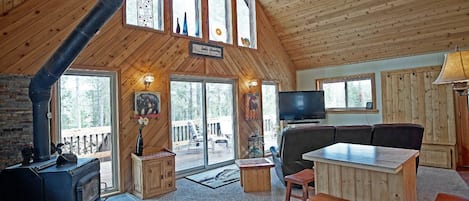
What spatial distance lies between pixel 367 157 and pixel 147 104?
3.64 m

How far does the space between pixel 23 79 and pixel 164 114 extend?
7.11ft

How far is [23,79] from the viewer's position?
3.63m

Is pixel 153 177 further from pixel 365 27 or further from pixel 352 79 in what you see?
pixel 352 79

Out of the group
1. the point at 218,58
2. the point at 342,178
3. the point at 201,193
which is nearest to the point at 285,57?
the point at 218,58

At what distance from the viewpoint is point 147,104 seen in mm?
4805

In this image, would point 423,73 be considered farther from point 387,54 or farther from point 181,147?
point 181,147

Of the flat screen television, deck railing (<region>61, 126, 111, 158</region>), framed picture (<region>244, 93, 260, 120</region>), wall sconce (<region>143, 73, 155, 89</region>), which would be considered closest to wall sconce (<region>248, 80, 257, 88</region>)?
framed picture (<region>244, 93, 260, 120</region>)

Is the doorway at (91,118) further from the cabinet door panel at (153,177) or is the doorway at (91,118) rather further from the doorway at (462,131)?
the doorway at (462,131)

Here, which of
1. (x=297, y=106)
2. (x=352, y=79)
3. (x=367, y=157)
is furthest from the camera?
(x=352, y=79)

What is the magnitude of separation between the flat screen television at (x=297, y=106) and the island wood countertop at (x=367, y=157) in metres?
4.09

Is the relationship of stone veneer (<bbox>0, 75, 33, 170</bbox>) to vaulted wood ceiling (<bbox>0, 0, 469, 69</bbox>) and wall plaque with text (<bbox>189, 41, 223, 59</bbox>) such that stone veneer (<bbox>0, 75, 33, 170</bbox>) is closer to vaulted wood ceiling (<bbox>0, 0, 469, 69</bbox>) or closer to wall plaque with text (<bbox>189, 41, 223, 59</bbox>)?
wall plaque with text (<bbox>189, 41, 223, 59</bbox>)

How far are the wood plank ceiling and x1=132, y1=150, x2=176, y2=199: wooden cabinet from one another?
4.32 metres

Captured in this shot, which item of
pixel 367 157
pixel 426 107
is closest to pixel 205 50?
pixel 367 157

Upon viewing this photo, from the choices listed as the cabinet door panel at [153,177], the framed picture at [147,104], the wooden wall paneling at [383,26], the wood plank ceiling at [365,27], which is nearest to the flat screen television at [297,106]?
the wood plank ceiling at [365,27]
